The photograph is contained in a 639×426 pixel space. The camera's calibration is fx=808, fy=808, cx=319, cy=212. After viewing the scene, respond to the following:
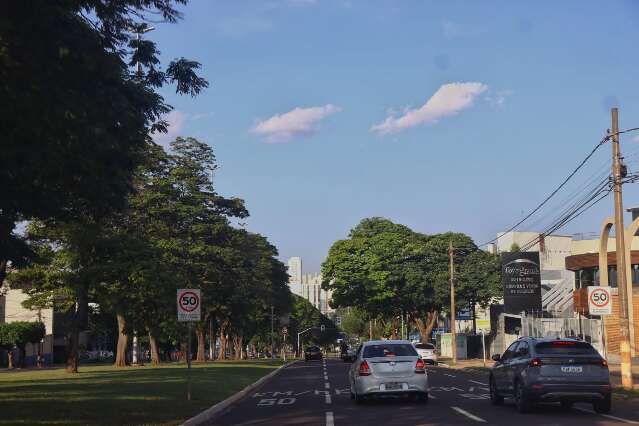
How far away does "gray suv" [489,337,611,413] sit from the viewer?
17.1 metres

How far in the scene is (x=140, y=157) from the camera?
17.8 m

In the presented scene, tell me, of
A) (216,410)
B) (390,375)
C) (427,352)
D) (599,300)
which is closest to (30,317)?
(427,352)

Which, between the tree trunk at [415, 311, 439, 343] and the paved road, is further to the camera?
the tree trunk at [415, 311, 439, 343]

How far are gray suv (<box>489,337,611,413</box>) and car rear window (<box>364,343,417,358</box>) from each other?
325 cm

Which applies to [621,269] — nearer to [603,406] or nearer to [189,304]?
[603,406]

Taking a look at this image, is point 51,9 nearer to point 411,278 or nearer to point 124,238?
point 124,238

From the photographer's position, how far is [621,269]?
2366cm

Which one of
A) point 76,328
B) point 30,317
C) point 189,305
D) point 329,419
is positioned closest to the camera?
point 329,419

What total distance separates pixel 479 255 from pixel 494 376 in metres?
52.9

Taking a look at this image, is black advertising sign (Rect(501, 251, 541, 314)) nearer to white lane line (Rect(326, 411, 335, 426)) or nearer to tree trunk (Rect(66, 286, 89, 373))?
tree trunk (Rect(66, 286, 89, 373))

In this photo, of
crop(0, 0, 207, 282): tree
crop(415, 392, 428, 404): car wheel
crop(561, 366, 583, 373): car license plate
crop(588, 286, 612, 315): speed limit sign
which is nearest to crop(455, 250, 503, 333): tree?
crop(588, 286, 612, 315): speed limit sign

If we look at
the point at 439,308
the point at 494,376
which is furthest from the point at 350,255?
the point at 494,376

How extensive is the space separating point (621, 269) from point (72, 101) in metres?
17.5

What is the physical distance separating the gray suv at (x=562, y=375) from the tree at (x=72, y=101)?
9266mm
